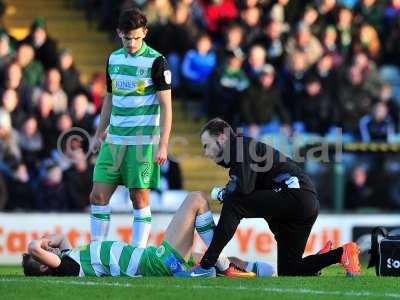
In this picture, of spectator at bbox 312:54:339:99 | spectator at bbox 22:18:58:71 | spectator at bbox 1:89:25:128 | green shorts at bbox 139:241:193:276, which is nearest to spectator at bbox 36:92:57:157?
spectator at bbox 1:89:25:128

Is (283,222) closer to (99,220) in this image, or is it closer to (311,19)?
(99,220)

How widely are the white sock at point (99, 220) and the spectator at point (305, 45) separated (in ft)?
28.0

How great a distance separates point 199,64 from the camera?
19469 mm

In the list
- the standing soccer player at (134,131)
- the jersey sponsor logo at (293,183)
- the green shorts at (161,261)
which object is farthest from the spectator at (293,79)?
the green shorts at (161,261)

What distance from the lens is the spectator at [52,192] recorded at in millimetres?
17062

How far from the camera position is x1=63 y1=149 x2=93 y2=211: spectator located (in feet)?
56.4

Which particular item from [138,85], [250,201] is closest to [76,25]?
[138,85]

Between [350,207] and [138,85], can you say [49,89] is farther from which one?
[138,85]

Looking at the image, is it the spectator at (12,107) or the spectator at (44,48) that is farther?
the spectator at (44,48)

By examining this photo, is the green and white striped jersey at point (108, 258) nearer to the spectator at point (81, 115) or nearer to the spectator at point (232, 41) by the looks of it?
the spectator at point (81, 115)

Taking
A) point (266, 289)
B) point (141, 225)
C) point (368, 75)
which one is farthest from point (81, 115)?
point (266, 289)

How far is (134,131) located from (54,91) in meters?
6.51

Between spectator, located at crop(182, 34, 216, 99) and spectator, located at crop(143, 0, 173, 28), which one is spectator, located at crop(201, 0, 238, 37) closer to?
spectator, located at crop(143, 0, 173, 28)

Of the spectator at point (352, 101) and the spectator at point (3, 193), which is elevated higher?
the spectator at point (352, 101)
